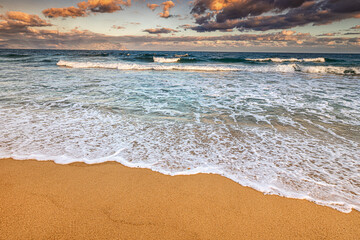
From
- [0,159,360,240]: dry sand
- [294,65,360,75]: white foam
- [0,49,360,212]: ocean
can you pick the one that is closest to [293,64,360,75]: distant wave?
[294,65,360,75]: white foam

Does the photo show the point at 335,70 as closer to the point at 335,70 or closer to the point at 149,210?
the point at 335,70

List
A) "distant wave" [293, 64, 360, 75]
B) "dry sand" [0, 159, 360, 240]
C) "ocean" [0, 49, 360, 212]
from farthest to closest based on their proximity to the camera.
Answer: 1. "distant wave" [293, 64, 360, 75]
2. "ocean" [0, 49, 360, 212]
3. "dry sand" [0, 159, 360, 240]

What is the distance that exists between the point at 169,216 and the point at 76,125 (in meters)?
3.23

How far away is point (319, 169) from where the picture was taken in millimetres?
2691

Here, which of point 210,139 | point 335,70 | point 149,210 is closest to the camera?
point 149,210

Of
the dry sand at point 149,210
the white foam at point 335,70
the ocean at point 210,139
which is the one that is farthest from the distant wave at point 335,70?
the dry sand at point 149,210

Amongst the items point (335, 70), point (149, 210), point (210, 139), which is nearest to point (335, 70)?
point (335, 70)

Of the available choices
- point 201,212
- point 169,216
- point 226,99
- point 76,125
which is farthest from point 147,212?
point 226,99

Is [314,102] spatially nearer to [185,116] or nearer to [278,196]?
[185,116]

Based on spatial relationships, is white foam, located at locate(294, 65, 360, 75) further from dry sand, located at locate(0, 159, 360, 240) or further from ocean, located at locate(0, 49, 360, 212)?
dry sand, located at locate(0, 159, 360, 240)

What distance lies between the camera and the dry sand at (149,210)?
1.71 m

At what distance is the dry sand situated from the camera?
171 cm

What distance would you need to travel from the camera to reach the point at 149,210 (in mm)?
1948

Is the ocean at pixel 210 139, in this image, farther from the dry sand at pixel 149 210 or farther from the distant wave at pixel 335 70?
the distant wave at pixel 335 70
